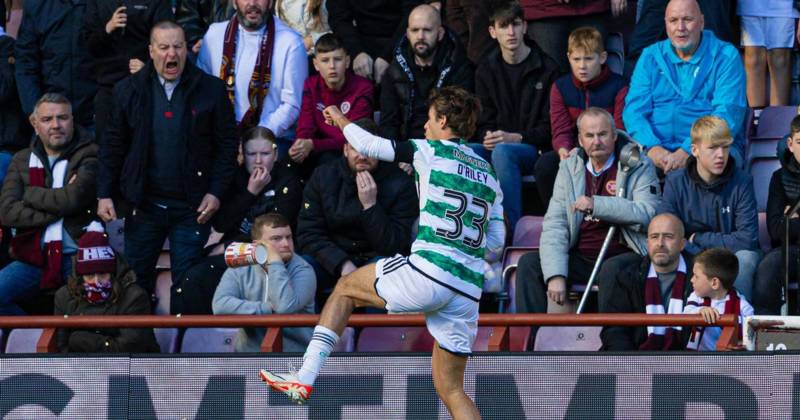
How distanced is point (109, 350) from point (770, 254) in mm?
3951

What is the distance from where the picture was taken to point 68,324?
9.05 m

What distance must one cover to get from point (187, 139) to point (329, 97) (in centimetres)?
107

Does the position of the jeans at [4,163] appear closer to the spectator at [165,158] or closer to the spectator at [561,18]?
the spectator at [165,158]

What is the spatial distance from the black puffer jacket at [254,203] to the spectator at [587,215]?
5.73 ft

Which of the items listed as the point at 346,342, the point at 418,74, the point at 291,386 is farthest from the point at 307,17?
the point at 291,386

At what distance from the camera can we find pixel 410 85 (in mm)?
11469

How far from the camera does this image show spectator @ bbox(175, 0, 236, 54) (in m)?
12.4

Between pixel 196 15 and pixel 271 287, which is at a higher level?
pixel 196 15

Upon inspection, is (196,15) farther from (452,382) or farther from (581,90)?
(452,382)

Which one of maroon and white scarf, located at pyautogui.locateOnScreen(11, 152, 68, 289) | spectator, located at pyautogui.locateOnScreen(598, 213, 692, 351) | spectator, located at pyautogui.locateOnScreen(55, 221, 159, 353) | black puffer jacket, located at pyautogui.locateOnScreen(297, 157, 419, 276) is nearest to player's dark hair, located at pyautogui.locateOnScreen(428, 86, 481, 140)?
spectator, located at pyautogui.locateOnScreen(598, 213, 692, 351)

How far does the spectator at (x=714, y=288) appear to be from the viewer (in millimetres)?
9180

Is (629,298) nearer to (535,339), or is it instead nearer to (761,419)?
(535,339)

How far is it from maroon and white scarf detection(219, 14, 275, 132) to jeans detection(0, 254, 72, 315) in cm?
165

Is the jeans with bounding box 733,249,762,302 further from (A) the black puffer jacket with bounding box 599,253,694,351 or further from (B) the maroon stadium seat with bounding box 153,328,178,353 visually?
(B) the maroon stadium seat with bounding box 153,328,178,353
